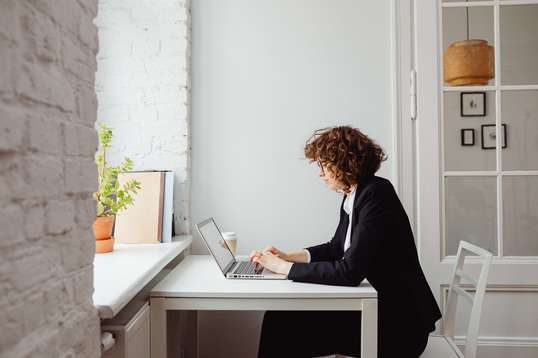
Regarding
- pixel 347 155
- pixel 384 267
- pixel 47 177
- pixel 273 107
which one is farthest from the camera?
pixel 273 107

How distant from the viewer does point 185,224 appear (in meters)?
2.39

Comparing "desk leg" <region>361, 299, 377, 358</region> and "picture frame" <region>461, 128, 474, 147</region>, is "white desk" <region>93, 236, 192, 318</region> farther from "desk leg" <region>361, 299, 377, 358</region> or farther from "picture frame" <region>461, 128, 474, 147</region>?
"picture frame" <region>461, 128, 474, 147</region>

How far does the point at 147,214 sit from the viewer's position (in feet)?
7.02

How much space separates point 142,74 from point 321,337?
1561 mm

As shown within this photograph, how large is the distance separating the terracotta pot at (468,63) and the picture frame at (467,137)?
9.6 inches

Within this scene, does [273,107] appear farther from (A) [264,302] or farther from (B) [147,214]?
(A) [264,302]

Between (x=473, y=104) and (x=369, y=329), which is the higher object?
(x=473, y=104)

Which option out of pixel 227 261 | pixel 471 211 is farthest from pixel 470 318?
pixel 227 261

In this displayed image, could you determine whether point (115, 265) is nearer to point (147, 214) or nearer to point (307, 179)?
point (147, 214)

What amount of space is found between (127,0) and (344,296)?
72.6 inches

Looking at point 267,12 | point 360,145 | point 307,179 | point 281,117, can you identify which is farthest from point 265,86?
point 360,145

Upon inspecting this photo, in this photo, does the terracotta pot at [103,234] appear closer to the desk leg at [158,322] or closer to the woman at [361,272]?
the desk leg at [158,322]

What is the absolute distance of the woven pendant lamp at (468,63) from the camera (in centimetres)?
235

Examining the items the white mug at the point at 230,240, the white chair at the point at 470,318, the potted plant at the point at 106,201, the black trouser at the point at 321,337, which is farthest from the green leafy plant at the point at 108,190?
the white chair at the point at 470,318
